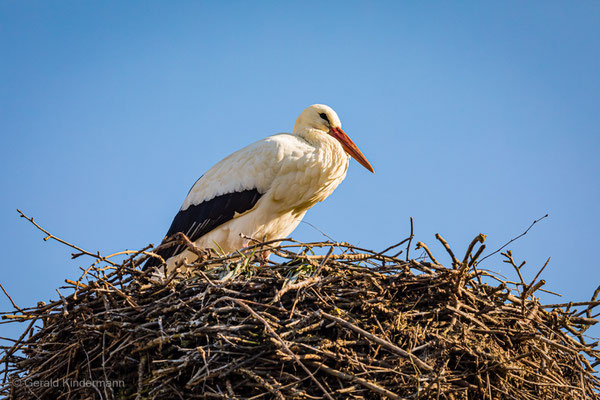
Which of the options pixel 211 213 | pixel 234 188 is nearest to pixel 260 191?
pixel 234 188

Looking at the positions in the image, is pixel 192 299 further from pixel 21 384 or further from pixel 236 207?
pixel 236 207

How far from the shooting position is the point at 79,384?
303cm

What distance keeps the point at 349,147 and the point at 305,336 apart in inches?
100

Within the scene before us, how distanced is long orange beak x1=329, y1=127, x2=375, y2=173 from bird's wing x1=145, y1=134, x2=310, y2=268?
1.50ft

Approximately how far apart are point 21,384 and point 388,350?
6.21 feet

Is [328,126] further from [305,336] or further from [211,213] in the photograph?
[305,336]

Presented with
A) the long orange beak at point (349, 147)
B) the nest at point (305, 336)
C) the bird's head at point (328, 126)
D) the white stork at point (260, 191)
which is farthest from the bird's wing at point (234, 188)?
the nest at point (305, 336)

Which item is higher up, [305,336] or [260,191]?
[260,191]

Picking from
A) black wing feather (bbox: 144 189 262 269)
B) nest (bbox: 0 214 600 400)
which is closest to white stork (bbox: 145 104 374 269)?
black wing feather (bbox: 144 189 262 269)

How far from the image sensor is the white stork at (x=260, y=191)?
15.2 ft

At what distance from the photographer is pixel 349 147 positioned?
5164 millimetres

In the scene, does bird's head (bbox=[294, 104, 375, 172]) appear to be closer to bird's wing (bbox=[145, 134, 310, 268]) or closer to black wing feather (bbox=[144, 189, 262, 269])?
bird's wing (bbox=[145, 134, 310, 268])

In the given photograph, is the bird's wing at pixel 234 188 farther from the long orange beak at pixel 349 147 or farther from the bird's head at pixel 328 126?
the long orange beak at pixel 349 147

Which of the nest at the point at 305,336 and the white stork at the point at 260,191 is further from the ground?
the white stork at the point at 260,191
